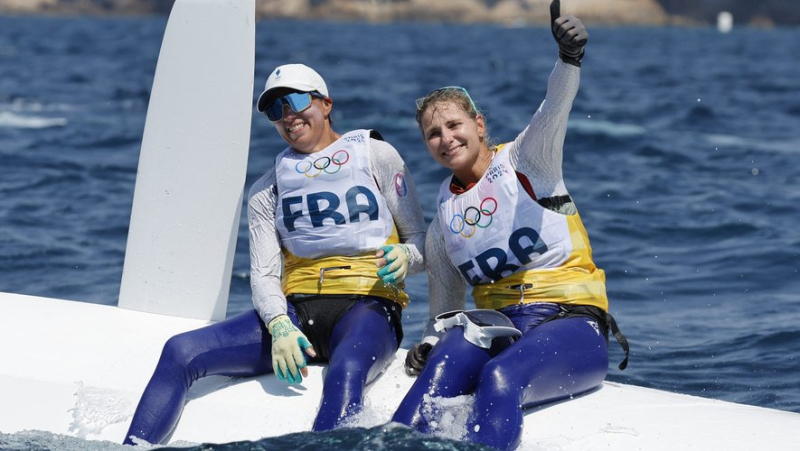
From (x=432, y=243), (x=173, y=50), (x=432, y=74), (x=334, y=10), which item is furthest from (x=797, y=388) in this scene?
(x=334, y=10)

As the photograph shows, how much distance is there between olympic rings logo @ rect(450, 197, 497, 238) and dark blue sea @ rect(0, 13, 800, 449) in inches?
37.7

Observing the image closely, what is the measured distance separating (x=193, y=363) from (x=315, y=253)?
2.28 feet

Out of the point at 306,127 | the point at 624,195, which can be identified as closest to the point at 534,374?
the point at 306,127

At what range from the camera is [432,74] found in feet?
83.4

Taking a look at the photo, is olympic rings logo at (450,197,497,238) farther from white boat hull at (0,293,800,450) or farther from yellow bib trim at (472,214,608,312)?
white boat hull at (0,293,800,450)

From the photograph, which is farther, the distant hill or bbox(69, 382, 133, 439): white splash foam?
the distant hill

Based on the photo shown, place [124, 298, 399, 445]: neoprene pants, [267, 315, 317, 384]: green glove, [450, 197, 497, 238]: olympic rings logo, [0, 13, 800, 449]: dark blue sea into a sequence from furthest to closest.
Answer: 1. [0, 13, 800, 449]: dark blue sea
2. [450, 197, 497, 238]: olympic rings logo
3. [267, 315, 317, 384]: green glove
4. [124, 298, 399, 445]: neoprene pants

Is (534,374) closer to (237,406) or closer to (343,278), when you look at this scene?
(343,278)

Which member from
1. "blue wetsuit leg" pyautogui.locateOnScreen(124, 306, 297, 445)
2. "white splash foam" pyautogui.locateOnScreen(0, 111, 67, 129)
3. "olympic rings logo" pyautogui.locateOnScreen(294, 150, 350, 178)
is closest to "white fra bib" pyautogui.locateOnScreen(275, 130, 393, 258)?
"olympic rings logo" pyautogui.locateOnScreen(294, 150, 350, 178)

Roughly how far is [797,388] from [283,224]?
278 cm

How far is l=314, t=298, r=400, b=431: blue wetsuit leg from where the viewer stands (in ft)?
12.7

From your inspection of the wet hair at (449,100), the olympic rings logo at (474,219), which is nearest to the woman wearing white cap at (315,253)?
the olympic rings logo at (474,219)

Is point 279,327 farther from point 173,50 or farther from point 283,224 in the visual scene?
point 173,50

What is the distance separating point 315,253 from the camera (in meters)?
4.46
